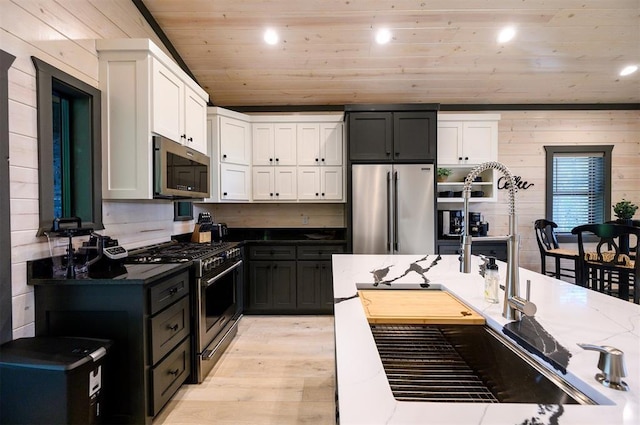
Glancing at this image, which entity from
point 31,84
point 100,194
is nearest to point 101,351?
point 100,194

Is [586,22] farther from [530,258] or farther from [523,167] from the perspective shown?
[530,258]

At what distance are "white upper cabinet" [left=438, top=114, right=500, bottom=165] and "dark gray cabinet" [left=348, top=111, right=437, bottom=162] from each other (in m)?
0.52

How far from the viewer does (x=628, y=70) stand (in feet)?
12.4

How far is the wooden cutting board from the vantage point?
111 cm

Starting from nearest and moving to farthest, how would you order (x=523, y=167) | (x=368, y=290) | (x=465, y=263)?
(x=465, y=263) → (x=368, y=290) → (x=523, y=167)

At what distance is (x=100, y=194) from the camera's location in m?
2.23

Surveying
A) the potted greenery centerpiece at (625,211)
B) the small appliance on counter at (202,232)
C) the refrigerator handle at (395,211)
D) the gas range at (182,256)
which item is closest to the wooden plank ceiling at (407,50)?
the refrigerator handle at (395,211)

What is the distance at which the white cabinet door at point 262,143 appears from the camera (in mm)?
4031

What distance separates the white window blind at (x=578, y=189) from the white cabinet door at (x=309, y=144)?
11.4 feet

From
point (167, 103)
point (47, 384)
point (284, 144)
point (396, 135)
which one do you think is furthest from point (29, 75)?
point (396, 135)

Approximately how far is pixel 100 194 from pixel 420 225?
3092 mm

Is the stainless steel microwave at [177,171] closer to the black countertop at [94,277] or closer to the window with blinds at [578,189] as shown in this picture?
the black countertop at [94,277]

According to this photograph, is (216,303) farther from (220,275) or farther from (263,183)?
(263,183)

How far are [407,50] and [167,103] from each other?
2.56 metres
